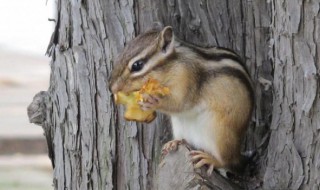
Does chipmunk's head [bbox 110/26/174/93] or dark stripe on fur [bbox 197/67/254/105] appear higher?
chipmunk's head [bbox 110/26/174/93]

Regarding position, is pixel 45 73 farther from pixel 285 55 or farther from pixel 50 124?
pixel 285 55

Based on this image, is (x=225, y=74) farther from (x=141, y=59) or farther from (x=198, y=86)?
(x=141, y=59)

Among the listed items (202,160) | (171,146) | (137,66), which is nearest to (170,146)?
(171,146)

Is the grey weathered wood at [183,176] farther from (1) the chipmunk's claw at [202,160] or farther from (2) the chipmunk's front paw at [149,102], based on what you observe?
(2) the chipmunk's front paw at [149,102]

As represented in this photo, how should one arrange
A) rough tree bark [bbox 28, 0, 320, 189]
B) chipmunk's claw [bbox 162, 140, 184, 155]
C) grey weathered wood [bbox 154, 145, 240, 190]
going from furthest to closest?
rough tree bark [bbox 28, 0, 320, 189] < chipmunk's claw [bbox 162, 140, 184, 155] < grey weathered wood [bbox 154, 145, 240, 190]

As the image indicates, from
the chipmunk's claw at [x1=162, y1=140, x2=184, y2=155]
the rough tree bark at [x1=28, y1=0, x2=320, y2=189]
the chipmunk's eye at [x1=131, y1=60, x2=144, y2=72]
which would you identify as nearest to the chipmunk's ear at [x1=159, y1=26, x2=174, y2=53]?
the chipmunk's eye at [x1=131, y1=60, x2=144, y2=72]

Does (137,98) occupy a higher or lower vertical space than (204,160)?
higher

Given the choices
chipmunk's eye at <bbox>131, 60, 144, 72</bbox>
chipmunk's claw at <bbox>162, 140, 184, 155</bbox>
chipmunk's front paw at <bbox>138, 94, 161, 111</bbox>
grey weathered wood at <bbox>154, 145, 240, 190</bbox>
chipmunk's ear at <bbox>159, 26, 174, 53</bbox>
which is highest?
chipmunk's ear at <bbox>159, 26, 174, 53</bbox>

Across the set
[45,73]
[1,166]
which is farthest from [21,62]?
[1,166]

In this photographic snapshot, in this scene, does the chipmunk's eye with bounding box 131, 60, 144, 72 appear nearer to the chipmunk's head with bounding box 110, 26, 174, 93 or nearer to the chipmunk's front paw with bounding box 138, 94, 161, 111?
the chipmunk's head with bounding box 110, 26, 174, 93
